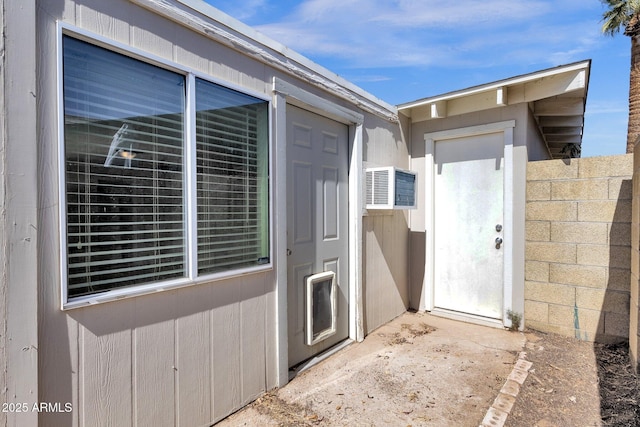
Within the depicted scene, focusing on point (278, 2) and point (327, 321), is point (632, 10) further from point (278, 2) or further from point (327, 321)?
point (327, 321)

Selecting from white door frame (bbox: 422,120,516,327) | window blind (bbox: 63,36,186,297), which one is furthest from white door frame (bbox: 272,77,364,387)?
white door frame (bbox: 422,120,516,327)

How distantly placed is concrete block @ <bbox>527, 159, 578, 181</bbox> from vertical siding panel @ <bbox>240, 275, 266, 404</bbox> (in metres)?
3.13

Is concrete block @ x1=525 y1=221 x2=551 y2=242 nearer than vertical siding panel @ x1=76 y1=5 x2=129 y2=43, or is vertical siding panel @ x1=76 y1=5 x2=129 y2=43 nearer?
vertical siding panel @ x1=76 y1=5 x2=129 y2=43

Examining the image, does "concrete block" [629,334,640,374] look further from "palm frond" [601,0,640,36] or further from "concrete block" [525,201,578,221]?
"palm frond" [601,0,640,36]

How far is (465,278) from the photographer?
409 centimetres

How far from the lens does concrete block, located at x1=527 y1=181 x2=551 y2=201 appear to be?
3.54 meters

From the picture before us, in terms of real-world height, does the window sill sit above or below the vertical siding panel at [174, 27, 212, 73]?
below

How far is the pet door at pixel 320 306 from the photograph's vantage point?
9.38 ft

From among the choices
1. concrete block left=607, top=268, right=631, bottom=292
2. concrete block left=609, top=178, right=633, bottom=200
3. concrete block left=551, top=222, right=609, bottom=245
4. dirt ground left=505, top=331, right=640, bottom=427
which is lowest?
dirt ground left=505, top=331, right=640, bottom=427

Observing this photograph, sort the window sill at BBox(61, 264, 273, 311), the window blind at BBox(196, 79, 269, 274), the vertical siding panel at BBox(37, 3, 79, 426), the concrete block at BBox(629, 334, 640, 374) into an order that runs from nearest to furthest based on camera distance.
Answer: the vertical siding panel at BBox(37, 3, 79, 426)
the window sill at BBox(61, 264, 273, 311)
the window blind at BBox(196, 79, 269, 274)
the concrete block at BBox(629, 334, 640, 374)

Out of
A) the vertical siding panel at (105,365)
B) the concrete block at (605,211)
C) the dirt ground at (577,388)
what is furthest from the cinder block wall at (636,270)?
the vertical siding panel at (105,365)

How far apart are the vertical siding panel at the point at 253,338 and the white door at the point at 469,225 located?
2.72m

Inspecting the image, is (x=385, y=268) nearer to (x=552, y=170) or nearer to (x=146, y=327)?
(x=552, y=170)

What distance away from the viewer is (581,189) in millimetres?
3385
